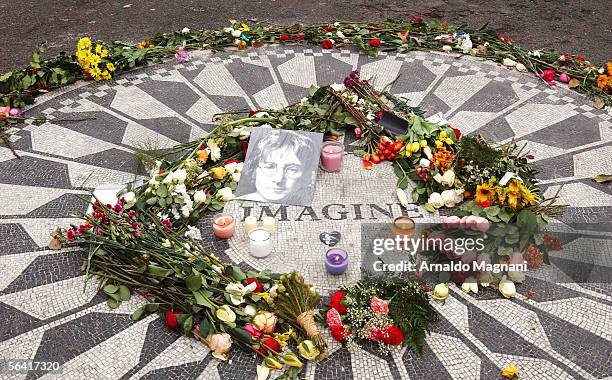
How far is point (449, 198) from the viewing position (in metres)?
5.82

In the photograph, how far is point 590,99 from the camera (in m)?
8.02

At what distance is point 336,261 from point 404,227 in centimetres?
72

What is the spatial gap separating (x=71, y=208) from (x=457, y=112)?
16.5 feet

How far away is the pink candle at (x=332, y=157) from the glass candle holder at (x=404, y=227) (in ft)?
4.43

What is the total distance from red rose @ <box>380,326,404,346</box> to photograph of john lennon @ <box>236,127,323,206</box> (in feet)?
6.49

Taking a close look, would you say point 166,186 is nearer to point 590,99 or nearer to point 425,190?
Answer: point 425,190

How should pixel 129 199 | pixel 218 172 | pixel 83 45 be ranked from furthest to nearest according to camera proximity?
pixel 83 45 < pixel 218 172 < pixel 129 199

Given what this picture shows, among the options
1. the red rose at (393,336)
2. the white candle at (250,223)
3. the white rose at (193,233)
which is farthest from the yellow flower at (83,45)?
the red rose at (393,336)

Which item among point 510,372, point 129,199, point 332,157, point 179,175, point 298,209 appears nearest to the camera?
point 510,372

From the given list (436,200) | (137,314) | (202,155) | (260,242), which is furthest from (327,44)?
(137,314)

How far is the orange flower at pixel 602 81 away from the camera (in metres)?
8.00

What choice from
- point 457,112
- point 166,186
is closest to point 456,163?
point 457,112

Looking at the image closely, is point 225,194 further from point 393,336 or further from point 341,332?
point 393,336

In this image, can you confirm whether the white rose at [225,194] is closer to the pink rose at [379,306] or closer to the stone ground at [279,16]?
the pink rose at [379,306]
